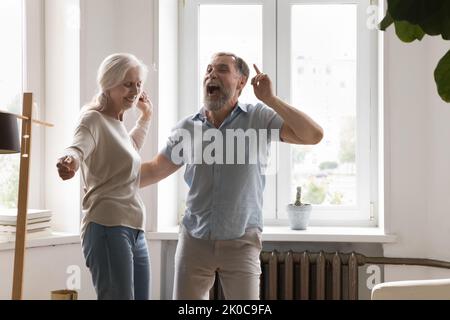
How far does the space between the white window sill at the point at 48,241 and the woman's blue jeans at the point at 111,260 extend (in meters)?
1.03

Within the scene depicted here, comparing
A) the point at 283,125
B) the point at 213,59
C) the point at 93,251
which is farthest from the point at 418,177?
the point at 93,251

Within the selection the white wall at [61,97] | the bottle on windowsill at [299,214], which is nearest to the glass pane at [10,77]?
the white wall at [61,97]

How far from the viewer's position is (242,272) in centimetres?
221

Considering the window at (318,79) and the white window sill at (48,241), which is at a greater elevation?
the window at (318,79)

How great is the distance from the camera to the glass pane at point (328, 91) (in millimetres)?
3510

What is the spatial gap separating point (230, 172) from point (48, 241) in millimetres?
1174

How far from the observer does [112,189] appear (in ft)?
6.36

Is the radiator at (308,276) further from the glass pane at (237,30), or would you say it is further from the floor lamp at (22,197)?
the floor lamp at (22,197)

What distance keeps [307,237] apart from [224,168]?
105 centimetres

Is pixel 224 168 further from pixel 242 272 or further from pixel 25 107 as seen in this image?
pixel 25 107

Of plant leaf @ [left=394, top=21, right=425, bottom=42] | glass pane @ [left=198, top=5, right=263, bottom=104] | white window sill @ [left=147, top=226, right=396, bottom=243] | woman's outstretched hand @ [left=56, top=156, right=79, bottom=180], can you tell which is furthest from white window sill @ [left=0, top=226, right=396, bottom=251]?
plant leaf @ [left=394, top=21, right=425, bottom=42]

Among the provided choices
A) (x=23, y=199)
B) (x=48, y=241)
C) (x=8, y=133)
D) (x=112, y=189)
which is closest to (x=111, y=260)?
(x=112, y=189)

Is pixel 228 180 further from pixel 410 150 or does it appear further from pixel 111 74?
pixel 410 150

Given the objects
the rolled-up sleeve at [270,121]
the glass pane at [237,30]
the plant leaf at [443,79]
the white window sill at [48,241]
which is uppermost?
the glass pane at [237,30]
